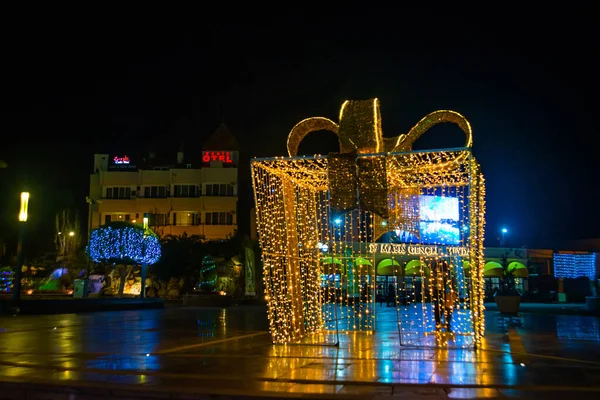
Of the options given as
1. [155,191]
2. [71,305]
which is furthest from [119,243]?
[155,191]

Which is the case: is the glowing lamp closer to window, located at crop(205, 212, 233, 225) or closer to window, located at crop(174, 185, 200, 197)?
window, located at crop(205, 212, 233, 225)

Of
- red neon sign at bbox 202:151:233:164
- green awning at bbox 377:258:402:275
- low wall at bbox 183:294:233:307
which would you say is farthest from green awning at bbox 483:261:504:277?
red neon sign at bbox 202:151:233:164

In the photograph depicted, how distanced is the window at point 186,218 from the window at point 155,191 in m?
2.79

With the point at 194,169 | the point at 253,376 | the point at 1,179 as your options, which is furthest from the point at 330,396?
the point at 194,169

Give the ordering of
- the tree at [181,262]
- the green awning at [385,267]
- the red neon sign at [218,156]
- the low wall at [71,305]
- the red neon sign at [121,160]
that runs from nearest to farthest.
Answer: the low wall at [71,305], the green awning at [385,267], the tree at [181,262], the red neon sign at [218,156], the red neon sign at [121,160]

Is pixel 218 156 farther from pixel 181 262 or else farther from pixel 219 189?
pixel 181 262

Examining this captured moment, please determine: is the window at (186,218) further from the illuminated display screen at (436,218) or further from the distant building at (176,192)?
the illuminated display screen at (436,218)

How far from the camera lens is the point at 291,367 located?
8.79m

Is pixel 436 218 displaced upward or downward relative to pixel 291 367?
upward

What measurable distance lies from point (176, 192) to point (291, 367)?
51.4 meters

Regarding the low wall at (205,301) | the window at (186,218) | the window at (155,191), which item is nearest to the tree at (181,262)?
the low wall at (205,301)

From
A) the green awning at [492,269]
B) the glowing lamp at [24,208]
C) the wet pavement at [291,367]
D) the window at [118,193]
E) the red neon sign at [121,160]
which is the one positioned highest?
the red neon sign at [121,160]

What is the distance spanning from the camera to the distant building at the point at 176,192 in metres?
57.3

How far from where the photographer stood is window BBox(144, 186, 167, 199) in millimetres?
58906
